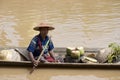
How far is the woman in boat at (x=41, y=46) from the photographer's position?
18.9 ft

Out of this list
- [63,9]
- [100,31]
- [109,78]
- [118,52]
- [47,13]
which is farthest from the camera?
[63,9]

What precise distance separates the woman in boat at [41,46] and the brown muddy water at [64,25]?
0.25 metres

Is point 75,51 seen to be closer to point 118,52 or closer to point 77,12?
point 118,52

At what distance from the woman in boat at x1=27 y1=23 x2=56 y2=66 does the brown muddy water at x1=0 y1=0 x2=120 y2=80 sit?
250 mm

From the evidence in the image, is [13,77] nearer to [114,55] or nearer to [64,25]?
[114,55]

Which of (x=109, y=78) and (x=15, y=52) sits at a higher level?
(x=15, y=52)

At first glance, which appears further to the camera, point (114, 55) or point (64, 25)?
point (64, 25)

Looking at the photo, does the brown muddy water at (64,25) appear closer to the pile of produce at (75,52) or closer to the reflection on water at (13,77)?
the reflection on water at (13,77)

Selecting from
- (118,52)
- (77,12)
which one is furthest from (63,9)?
(118,52)

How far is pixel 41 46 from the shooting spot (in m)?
5.92

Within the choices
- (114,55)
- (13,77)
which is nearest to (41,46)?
(13,77)

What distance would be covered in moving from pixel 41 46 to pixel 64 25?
14.7ft

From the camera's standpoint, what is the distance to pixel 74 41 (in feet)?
28.7

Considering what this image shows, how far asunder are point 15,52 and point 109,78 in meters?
1.63
